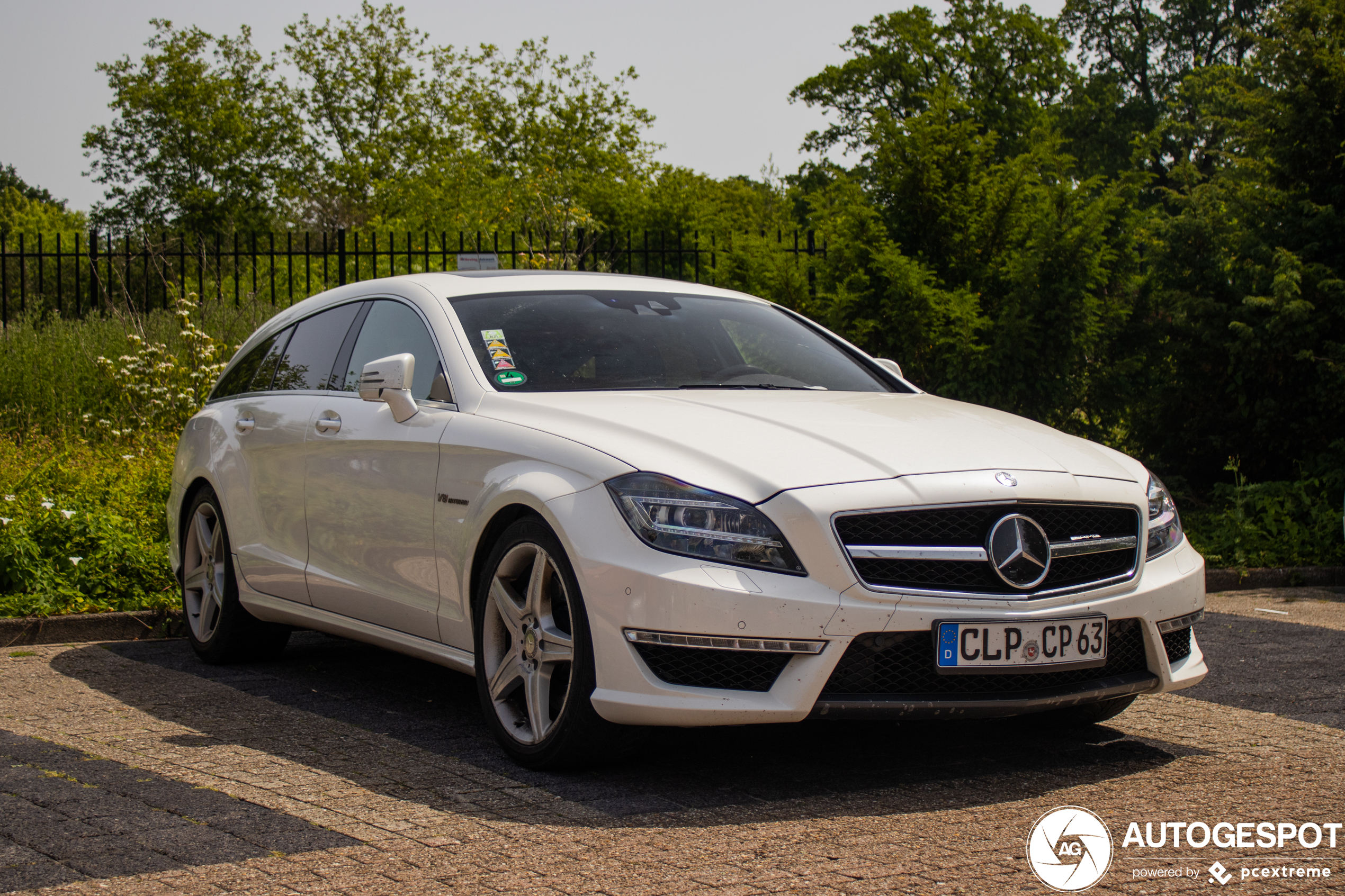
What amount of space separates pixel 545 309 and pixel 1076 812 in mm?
2660

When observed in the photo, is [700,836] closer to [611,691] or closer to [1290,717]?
[611,691]

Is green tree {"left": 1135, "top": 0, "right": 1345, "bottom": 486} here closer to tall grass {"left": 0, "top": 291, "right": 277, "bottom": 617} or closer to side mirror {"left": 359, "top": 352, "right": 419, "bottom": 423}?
side mirror {"left": 359, "top": 352, "right": 419, "bottom": 423}

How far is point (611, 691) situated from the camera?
150 inches

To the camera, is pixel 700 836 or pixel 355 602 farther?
pixel 355 602

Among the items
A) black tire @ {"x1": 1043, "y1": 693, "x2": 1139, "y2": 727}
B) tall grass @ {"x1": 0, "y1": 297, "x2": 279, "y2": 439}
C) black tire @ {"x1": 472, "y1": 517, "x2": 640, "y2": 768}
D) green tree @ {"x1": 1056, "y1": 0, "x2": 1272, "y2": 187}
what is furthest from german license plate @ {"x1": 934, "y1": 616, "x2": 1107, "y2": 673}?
green tree @ {"x1": 1056, "y1": 0, "x2": 1272, "y2": 187}

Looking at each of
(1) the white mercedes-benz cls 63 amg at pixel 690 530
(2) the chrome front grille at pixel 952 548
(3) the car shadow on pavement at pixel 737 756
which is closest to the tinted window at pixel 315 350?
(1) the white mercedes-benz cls 63 amg at pixel 690 530

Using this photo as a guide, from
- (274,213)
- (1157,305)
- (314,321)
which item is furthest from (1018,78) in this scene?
(314,321)

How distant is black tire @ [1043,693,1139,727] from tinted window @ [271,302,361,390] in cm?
315

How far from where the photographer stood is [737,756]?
4387 mm

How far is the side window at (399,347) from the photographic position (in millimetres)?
4961

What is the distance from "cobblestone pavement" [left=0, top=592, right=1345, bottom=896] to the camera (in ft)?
10.5

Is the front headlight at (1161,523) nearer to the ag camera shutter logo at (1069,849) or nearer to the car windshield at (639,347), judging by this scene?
the ag camera shutter logo at (1069,849)

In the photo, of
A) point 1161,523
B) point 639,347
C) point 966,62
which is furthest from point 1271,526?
point 966,62

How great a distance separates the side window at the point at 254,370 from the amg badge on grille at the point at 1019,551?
370 cm
